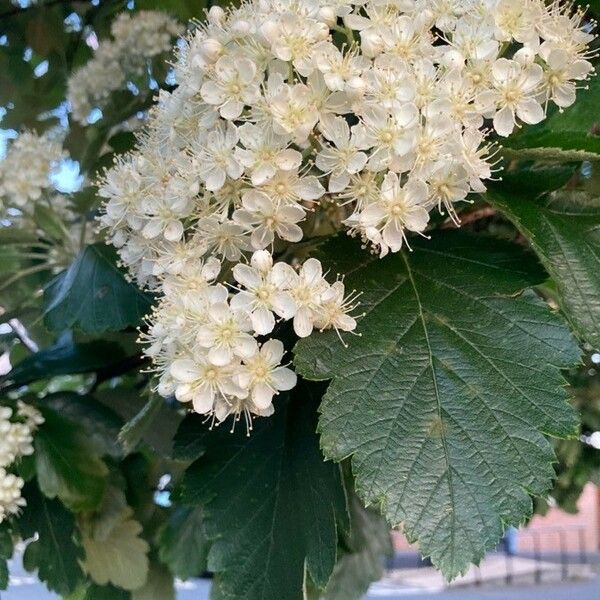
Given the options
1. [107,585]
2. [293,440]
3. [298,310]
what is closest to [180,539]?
[107,585]

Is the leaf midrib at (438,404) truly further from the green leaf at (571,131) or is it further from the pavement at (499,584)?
the pavement at (499,584)

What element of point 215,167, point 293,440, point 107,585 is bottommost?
point 107,585

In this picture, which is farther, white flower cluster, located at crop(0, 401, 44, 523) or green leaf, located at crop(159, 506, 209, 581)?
green leaf, located at crop(159, 506, 209, 581)

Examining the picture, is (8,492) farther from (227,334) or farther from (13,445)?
(227,334)

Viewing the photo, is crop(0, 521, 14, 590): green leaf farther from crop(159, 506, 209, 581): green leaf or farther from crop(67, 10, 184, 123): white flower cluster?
crop(67, 10, 184, 123): white flower cluster

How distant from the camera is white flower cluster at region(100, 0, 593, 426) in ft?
1.19

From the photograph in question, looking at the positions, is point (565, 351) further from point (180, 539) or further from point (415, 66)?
point (180, 539)

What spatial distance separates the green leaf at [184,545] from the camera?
2.37ft

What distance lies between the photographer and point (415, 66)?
0.38 metres

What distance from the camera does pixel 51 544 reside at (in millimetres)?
646

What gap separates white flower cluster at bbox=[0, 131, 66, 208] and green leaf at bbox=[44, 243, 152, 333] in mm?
195

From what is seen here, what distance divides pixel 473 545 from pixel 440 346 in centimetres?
10

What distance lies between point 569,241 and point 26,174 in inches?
21.7

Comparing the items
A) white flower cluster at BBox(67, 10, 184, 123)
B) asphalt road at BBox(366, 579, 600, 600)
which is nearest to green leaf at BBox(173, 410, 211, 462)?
white flower cluster at BBox(67, 10, 184, 123)
